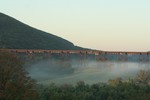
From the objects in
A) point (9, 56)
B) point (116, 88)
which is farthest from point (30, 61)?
point (9, 56)

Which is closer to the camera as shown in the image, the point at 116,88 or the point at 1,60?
the point at 1,60

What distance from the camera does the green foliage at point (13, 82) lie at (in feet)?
206

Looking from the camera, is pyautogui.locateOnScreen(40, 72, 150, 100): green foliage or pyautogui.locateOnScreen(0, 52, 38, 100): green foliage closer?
pyautogui.locateOnScreen(0, 52, 38, 100): green foliage

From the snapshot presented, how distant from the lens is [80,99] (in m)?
113

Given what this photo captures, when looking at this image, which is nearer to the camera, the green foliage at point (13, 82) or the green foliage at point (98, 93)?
the green foliage at point (13, 82)

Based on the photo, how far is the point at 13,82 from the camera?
64.1 meters

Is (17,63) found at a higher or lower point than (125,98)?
higher

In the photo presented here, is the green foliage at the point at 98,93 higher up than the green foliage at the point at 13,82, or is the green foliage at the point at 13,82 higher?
the green foliage at the point at 13,82

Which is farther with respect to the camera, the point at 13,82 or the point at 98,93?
the point at 98,93

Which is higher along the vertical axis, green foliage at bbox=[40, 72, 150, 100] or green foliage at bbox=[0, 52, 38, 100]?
green foliage at bbox=[0, 52, 38, 100]

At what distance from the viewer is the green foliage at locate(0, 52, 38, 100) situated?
6294 cm

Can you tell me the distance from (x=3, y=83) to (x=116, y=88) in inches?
3184

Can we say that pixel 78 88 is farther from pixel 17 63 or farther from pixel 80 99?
pixel 17 63

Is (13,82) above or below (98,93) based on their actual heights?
above
